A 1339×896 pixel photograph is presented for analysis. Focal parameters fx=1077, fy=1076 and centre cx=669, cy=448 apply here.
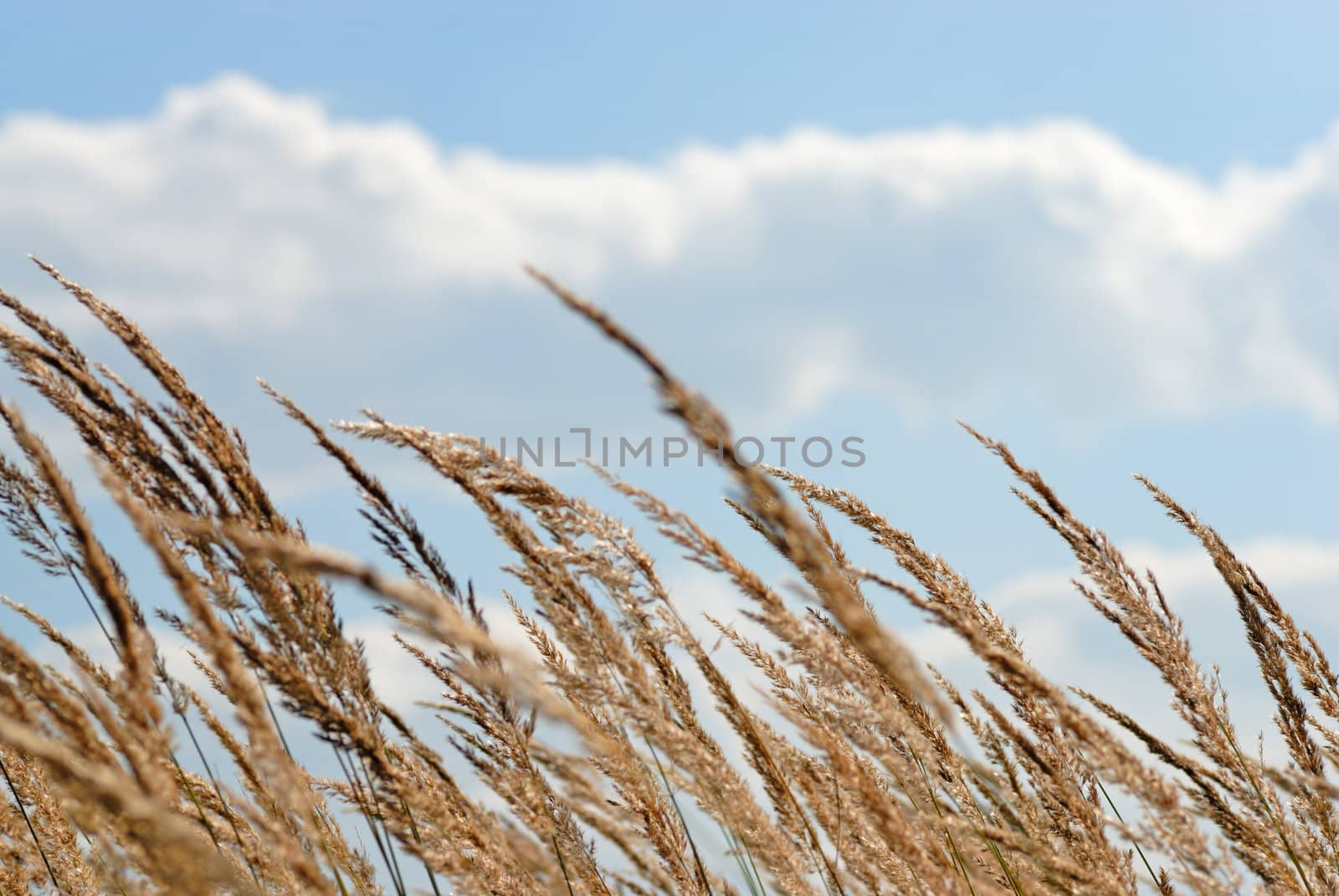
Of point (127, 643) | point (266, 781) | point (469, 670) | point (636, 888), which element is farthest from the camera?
point (636, 888)

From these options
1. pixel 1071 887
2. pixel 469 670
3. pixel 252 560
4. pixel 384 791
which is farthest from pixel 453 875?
pixel 1071 887

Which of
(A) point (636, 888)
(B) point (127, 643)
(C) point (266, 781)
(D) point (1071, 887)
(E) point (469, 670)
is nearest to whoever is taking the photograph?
(B) point (127, 643)

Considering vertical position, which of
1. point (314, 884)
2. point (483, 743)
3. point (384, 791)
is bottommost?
point (314, 884)

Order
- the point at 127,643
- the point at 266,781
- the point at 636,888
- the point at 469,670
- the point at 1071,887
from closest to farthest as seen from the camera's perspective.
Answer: the point at 127,643, the point at 469,670, the point at 1071,887, the point at 266,781, the point at 636,888

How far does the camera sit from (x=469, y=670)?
6.13 ft

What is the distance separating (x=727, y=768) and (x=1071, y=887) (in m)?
0.74

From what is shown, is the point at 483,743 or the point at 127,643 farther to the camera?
the point at 483,743

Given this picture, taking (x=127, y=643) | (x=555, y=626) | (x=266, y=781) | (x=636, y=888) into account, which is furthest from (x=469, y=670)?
(x=636, y=888)

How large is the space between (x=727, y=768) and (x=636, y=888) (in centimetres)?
84

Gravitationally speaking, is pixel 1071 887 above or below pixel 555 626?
below

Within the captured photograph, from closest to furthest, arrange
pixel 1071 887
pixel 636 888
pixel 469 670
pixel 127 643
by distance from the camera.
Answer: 1. pixel 127 643
2. pixel 469 670
3. pixel 1071 887
4. pixel 636 888

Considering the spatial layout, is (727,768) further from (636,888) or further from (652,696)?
(636,888)

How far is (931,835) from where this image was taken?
196 cm

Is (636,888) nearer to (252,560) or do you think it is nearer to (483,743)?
(483,743)
